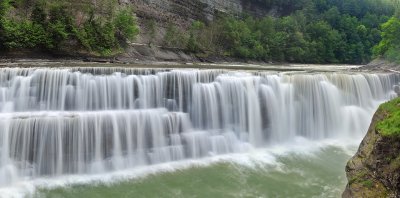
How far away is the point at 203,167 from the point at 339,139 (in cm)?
925

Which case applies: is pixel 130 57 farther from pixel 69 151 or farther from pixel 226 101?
pixel 69 151

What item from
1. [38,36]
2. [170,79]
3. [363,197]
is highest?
[38,36]

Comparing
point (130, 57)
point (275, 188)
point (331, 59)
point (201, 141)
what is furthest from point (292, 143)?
point (331, 59)

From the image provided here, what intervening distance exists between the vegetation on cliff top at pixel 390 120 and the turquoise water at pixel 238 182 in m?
3.28

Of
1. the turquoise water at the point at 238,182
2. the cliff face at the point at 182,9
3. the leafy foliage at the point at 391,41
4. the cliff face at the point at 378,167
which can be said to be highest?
the cliff face at the point at 182,9

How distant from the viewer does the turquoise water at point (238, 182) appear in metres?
12.2

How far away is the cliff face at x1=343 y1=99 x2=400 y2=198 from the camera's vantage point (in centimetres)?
853

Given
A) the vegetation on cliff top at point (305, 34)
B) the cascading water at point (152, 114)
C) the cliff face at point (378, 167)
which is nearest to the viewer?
the cliff face at point (378, 167)

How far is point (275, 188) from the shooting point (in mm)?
12805

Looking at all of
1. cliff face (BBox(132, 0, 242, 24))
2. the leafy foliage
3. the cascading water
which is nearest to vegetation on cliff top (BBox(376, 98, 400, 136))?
the cascading water

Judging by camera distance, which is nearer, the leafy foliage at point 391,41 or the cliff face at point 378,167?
the cliff face at point 378,167

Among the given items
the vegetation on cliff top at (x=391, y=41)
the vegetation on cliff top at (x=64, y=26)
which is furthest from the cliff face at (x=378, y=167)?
the vegetation on cliff top at (x=391, y=41)

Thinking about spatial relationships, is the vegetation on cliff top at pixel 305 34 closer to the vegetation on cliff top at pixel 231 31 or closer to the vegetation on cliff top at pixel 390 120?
the vegetation on cliff top at pixel 231 31

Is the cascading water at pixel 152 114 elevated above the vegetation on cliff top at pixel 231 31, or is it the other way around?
the vegetation on cliff top at pixel 231 31
